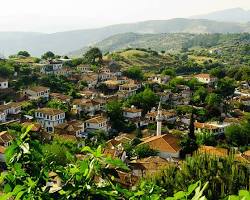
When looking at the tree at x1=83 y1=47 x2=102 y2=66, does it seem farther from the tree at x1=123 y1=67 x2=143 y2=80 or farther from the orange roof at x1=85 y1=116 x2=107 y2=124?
the orange roof at x1=85 y1=116 x2=107 y2=124

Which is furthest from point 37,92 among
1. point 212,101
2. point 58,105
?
point 212,101

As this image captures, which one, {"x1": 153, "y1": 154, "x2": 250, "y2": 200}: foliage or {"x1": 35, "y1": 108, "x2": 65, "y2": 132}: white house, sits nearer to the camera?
{"x1": 153, "y1": 154, "x2": 250, "y2": 200}: foliage

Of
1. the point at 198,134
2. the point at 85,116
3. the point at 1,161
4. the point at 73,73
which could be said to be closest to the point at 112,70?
the point at 73,73

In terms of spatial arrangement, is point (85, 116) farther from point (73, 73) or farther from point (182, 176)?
point (182, 176)

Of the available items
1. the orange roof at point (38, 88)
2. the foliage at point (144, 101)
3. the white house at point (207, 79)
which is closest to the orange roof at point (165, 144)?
the foliage at point (144, 101)

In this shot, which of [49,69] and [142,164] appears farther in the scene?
[49,69]

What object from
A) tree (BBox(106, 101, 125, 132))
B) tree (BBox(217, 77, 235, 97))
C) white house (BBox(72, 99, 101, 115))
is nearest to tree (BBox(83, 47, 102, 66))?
tree (BBox(217, 77, 235, 97))

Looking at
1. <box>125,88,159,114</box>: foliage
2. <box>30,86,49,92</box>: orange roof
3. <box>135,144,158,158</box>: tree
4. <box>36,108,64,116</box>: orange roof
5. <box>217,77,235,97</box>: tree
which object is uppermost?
<box>30,86,49,92</box>: orange roof
